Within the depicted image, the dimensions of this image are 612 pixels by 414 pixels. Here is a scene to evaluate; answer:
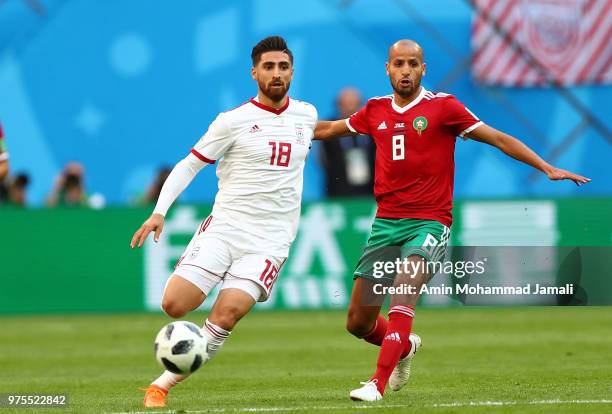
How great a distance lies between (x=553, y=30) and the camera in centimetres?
2156

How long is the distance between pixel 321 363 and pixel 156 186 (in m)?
7.57

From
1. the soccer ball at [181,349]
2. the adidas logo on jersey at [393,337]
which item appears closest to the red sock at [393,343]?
the adidas logo on jersey at [393,337]

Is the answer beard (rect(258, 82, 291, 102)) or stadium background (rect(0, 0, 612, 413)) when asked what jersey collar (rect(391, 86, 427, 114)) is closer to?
beard (rect(258, 82, 291, 102))

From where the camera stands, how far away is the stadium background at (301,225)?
34.3 ft

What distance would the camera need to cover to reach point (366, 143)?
17453 millimetres

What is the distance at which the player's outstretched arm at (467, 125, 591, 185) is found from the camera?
889 cm

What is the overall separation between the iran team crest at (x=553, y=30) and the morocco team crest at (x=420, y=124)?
41.9ft

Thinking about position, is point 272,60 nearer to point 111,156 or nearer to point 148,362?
point 148,362

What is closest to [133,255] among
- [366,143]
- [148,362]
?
[366,143]

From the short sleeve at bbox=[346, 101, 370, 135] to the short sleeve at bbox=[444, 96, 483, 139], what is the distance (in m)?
0.65

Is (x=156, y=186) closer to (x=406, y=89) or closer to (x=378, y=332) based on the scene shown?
(x=378, y=332)

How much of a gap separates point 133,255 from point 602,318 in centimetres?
573

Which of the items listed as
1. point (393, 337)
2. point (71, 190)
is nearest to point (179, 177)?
point (393, 337)

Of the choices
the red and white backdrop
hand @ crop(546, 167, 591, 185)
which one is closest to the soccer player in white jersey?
hand @ crop(546, 167, 591, 185)
